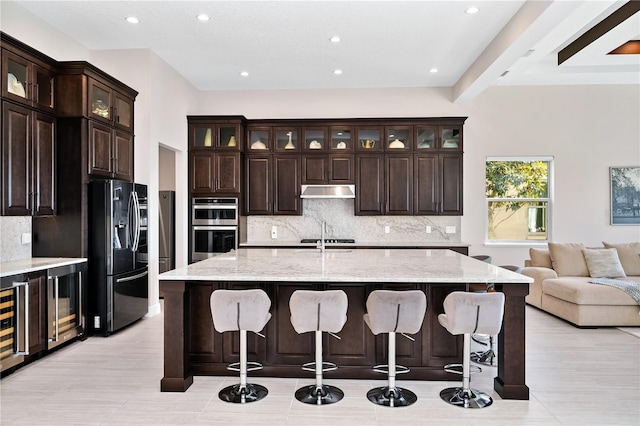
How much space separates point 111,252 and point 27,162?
117cm

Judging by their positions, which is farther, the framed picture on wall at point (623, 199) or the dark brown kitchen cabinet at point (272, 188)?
the framed picture on wall at point (623, 199)

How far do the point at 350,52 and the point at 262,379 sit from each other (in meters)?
4.03

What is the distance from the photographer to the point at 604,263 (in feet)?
18.7

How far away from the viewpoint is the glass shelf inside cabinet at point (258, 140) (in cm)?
689

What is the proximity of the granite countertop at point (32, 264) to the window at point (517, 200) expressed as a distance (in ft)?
19.7

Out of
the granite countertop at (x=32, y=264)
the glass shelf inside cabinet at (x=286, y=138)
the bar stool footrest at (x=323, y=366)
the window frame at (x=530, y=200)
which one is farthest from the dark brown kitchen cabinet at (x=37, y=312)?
the window frame at (x=530, y=200)

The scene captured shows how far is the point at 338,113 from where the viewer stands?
7176 mm

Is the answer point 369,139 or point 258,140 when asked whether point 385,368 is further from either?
point 258,140

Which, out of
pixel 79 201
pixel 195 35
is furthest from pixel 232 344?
pixel 195 35

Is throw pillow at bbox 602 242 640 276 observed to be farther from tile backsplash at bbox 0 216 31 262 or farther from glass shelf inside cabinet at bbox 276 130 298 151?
tile backsplash at bbox 0 216 31 262

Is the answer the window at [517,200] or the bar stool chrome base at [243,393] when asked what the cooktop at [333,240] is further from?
the bar stool chrome base at [243,393]

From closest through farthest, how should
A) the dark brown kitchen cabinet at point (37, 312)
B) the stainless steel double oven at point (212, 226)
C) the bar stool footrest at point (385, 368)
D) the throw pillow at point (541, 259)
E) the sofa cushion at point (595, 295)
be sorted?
the bar stool footrest at point (385, 368)
the dark brown kitchen cabinet at point (37, 312)
the sofa cushion at point (595, 295)
the throw pillow at point (541, 259)
the stainless steel double oven at point (212, 226)

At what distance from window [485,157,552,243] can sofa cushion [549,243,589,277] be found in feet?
3.91

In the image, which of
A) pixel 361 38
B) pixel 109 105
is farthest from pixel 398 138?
pixel 109 105
